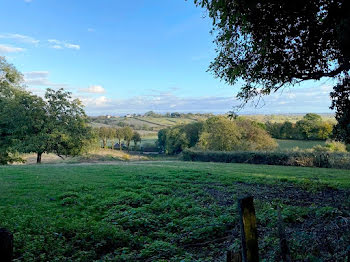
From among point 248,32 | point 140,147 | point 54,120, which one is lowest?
point 140,147

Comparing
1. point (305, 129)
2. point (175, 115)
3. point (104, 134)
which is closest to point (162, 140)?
point (104, 134)

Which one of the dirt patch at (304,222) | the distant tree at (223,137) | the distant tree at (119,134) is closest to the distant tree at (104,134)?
the distant tree at (119,134)

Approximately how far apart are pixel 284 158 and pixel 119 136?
53.2 metres

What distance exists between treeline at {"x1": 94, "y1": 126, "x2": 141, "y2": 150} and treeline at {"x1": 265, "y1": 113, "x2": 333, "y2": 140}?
38312 mm

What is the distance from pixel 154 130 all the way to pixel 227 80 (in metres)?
80.7

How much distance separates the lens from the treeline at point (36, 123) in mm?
28219

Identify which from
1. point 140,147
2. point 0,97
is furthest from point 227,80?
point 140,147

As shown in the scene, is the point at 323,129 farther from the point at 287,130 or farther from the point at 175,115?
the point at 175,115

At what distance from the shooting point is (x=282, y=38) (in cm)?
804

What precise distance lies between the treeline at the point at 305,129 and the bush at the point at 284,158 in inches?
969

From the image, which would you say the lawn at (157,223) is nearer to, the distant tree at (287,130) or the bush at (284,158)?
the bush at (284,158)

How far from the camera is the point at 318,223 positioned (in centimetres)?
565

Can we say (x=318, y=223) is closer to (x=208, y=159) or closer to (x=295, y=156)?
(x=295, y=156)

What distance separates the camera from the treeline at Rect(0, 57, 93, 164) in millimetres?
28219
